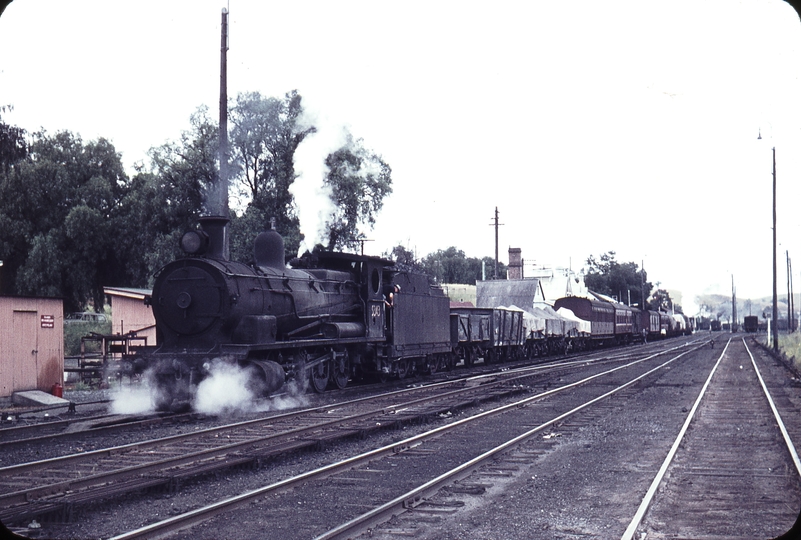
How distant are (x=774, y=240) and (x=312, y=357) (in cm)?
3359

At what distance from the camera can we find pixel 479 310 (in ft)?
96.9

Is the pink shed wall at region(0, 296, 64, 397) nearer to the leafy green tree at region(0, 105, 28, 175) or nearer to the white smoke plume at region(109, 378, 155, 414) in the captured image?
the leafy green tree at region(0, 105, 28, 175)

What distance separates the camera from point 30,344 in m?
16.8

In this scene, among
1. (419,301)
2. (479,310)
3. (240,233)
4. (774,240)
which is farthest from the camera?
(774,240)

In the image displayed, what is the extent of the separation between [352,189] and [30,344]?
10.8 metres

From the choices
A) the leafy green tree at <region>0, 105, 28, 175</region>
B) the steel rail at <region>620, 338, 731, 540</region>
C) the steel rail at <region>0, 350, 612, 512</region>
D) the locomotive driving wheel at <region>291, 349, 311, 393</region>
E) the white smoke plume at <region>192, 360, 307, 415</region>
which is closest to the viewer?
the steel rail at <region>620, 338, 731, 540</region>

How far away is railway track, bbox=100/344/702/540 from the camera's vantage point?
5961mm

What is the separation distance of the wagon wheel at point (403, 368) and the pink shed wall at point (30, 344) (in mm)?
8585

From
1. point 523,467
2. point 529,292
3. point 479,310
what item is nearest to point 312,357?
point 523,467

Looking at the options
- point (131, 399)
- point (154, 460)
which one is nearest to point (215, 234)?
point (131, 399)

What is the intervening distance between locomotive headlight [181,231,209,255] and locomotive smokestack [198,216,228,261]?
0.13 metres

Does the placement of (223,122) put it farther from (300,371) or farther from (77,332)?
(77,332)

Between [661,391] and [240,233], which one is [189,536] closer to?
[661,391]

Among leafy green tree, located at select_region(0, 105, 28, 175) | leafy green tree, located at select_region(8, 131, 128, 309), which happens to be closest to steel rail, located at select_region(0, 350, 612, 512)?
leafy green tree, located at select_region(0, 105, 28, 175)
